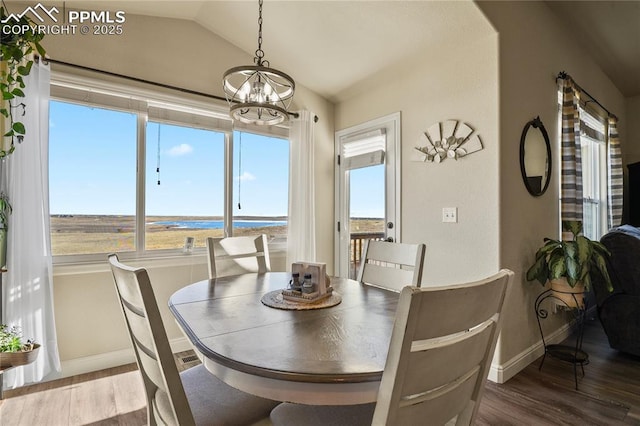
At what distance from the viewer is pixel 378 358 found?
0.91m

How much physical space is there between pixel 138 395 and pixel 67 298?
92 cm

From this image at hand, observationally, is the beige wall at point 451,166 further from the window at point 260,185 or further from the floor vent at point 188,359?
the floor vent at point 188,359

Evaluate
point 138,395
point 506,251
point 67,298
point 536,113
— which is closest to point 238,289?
point 138,395

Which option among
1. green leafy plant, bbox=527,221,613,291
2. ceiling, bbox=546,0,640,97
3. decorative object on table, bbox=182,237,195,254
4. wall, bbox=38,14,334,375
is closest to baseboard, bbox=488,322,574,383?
green leafy plant, bbox=527,221,613,291

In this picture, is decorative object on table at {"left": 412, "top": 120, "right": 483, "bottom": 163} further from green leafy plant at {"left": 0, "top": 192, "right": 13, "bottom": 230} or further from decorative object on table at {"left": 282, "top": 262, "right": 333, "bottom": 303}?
green leafy plant at {"left": 0, "top": 192, "right": 13, "bottom": 230}

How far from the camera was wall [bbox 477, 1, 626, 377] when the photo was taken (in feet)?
7.76

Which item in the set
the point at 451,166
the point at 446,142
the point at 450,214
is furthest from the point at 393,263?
the point at 446,142

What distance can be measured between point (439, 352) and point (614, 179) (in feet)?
15.9

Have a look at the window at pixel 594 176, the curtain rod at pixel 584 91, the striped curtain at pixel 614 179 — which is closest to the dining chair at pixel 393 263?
the curtain rod at pixel 584 91

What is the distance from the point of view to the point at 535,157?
107 inches

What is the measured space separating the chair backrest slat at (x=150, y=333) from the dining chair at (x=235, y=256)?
1.16 meters

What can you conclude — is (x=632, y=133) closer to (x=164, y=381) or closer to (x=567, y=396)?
(x=567, y=396)

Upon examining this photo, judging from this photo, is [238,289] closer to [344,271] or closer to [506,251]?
[506,251]

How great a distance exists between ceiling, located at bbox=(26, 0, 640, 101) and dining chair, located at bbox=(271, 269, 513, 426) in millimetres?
2228
